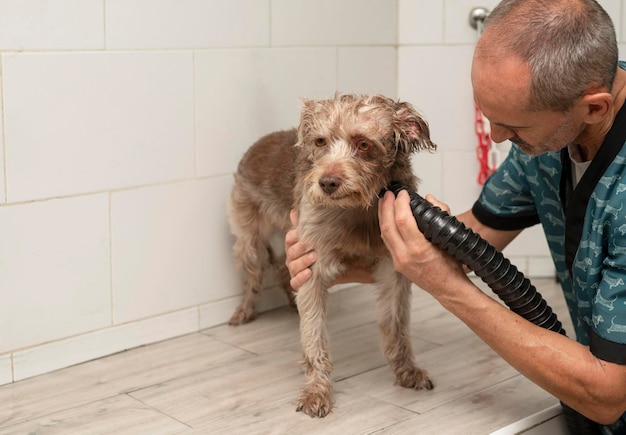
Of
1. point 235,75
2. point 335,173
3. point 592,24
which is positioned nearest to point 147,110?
point 235,75

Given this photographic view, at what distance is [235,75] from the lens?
289 cm

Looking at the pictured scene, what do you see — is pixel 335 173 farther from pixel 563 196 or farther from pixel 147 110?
pixel 147 110

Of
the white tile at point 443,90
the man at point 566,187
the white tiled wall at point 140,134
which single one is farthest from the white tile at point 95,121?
the white tile at point 443,90

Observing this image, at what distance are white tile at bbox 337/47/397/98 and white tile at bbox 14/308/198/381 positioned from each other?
3.46ft

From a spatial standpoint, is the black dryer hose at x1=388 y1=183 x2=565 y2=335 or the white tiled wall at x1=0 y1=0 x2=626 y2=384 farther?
the white tiled wall at x1=0 y1=0 x2=626 y2=384

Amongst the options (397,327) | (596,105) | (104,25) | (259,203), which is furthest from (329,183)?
(104,25)

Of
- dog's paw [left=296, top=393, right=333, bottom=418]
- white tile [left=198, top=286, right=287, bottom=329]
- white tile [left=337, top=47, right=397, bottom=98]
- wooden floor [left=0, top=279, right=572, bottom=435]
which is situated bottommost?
wooden floor [left=0, top=279, right=572, bottom=435]

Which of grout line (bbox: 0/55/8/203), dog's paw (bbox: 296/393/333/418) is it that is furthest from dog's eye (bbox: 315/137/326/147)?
grout line (bbox: 0/55/8/203)

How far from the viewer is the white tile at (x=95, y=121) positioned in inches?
93.8

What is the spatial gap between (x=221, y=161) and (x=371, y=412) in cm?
106

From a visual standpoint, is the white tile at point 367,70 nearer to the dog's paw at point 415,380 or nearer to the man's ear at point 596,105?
the dog's paw at point 415,380

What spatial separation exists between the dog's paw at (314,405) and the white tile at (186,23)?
117 cm

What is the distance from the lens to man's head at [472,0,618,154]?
66.9 inches

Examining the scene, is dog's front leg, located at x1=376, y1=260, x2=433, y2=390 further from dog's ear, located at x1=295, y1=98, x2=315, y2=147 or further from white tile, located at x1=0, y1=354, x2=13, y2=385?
white tile, located at x1=0, y1=354, x2=13, y2=385
